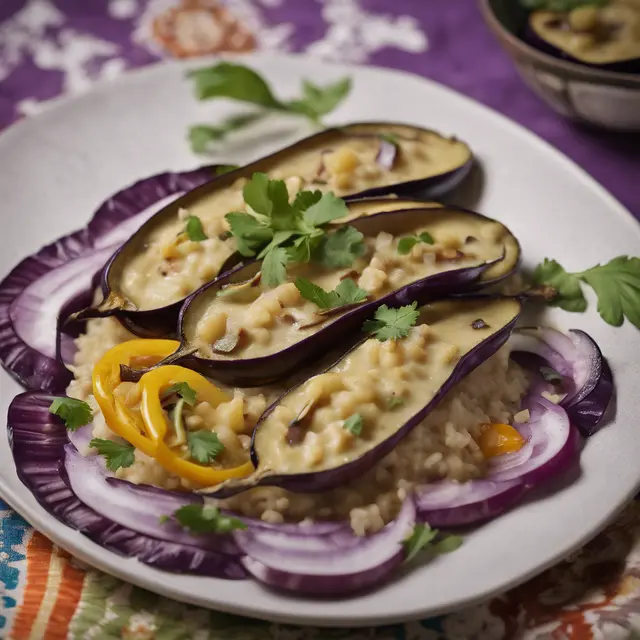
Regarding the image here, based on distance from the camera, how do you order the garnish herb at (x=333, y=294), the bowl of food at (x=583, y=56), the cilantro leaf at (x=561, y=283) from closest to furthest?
the garnish herb at (x=333, y=294)
the cilantro leaf at (x=561, y=283)
the bowl of food at (x=583, y=56)

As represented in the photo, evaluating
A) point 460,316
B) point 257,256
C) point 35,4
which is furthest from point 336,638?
point 35,4

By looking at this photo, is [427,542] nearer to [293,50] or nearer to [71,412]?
[71,412]

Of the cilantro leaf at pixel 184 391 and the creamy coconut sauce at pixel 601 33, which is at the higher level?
the cilantro leaf at pixel 184 391

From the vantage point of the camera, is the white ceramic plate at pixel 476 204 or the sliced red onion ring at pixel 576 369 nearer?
the white ceramic plate at pixel 476 204

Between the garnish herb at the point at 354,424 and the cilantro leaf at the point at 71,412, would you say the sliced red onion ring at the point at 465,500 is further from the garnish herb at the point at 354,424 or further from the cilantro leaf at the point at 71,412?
the cilantro leaf at the point at 71,412

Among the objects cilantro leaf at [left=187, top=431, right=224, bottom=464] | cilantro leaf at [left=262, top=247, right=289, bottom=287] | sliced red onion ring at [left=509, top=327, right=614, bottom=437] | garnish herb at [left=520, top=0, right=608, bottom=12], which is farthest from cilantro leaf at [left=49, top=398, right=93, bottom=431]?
garnish herb at [left=520, top=0, right=608, bottom=12]

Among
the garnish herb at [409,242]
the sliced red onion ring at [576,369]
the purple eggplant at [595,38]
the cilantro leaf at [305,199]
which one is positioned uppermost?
the cilantro leaf at [305,199]

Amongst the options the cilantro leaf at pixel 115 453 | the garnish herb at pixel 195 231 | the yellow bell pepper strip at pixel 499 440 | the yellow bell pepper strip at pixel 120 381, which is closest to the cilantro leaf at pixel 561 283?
the yellow bell pepper strip at pixel 499 440

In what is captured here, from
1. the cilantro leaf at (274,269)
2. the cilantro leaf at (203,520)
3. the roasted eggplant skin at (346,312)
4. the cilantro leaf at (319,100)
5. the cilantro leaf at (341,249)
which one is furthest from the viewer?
the cilantro leaf at (319,100)
